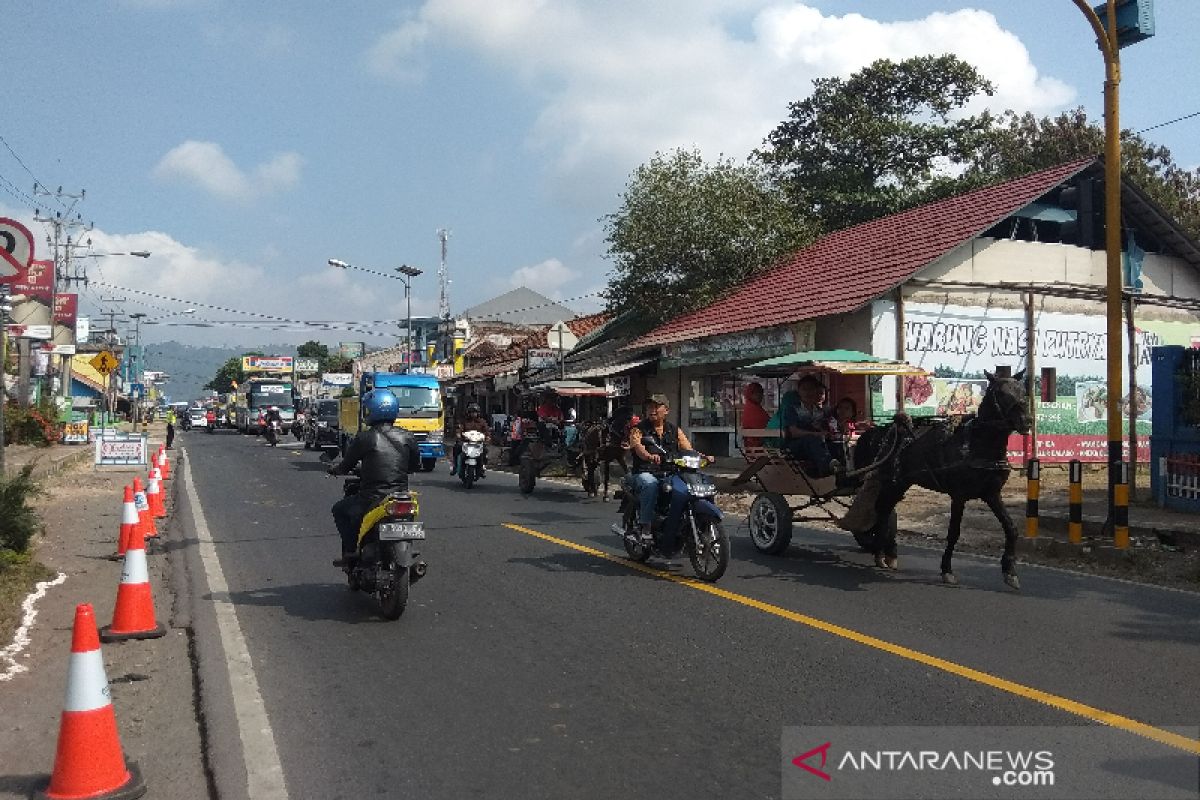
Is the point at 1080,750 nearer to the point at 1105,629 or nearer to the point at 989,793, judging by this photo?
the point at 989,793

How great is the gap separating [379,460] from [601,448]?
7970 mm

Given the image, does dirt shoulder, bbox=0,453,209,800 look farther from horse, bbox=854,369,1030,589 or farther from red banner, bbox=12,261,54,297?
red banner, bbox=12,261,54,297

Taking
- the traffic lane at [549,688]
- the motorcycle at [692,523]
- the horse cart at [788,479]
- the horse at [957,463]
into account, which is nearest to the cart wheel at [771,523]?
the horse cart at [788,479]

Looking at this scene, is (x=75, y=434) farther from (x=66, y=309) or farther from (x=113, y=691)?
(x=113, y=691)

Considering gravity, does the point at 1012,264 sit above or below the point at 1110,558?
above

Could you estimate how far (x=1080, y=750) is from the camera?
4613mm

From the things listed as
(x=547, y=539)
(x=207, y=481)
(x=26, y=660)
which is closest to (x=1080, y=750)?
(x=26, y=660)

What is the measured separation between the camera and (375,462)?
788cm

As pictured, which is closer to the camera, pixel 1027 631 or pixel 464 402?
pixel 1027 631

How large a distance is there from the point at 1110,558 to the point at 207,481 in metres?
18.4

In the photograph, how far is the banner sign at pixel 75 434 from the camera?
116 feet

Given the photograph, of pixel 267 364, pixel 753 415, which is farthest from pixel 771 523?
pixel 267 364

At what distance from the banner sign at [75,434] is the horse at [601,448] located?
25412 mm

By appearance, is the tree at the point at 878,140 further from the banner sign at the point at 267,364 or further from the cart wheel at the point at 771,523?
the banner sign at the point at 267,364
